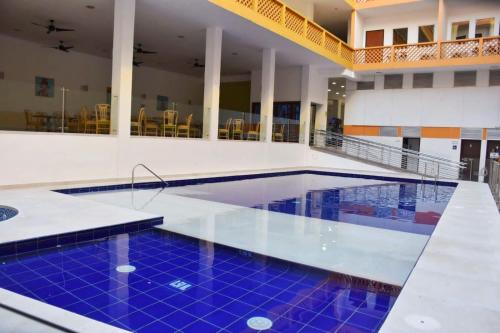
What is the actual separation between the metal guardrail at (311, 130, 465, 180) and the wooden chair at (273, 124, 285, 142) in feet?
7.36

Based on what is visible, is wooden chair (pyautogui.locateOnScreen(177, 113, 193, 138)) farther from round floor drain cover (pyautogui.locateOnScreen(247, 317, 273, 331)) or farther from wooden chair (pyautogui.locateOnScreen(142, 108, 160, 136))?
round floor drain cover (pyautogui.locateOnScreen(247, 317, 273, 331))

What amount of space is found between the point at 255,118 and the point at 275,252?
9568 mm

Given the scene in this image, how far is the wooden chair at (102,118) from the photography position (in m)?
8.84

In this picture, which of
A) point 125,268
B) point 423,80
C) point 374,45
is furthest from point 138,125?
point 423,80

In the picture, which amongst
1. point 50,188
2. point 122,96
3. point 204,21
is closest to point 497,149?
point 204,21

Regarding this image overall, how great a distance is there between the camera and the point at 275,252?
404 cm

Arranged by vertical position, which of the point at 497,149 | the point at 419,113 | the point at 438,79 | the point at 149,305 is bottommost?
the point at 149,305

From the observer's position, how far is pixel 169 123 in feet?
33.4

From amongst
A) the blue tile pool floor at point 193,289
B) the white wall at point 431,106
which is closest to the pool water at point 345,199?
the blue tile pool floor at point 193,289

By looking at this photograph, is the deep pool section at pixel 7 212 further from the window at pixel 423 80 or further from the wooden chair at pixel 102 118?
the window at pixel 423 80

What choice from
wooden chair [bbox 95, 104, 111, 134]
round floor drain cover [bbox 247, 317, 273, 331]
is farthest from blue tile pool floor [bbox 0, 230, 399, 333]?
wooden chair [bbox 95, 104, 111, 134]

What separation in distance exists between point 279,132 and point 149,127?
5.65 metres

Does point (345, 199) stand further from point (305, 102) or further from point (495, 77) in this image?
point (495, 77)

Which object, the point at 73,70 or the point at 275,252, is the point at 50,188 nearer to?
the point at 275,252
